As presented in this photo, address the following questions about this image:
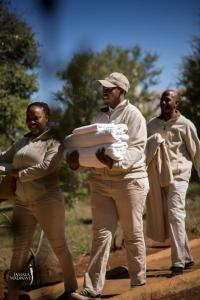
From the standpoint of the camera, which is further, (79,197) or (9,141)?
(79,197)

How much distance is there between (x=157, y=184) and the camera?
5.55m

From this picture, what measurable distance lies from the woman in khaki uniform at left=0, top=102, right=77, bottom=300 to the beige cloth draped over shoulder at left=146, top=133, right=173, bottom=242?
1.35 meters

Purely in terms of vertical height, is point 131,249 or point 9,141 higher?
point 9,141

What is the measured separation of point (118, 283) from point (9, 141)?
7.08 metres

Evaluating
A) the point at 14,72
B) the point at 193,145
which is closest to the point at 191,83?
the point at 14,72

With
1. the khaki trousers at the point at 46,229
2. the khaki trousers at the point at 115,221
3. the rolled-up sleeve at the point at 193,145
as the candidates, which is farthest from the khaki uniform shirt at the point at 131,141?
the rolled-up sleeve at the point at 193,145

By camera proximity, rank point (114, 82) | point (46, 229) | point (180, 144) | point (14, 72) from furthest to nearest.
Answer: point (14, 72), point (180, 144), point (46, 229), point (114, 82)

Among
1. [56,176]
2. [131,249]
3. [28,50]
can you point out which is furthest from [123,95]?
[28,50]

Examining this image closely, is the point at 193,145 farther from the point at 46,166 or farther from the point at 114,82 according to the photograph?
the point at 46,166

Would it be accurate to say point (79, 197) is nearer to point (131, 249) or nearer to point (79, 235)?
point (79, 235)

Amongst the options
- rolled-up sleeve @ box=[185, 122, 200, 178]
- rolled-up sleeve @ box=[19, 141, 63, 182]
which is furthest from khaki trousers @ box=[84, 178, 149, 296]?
rolled-up sleeve @ box=[185, 122, 200, 178]

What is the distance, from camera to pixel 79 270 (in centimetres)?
650

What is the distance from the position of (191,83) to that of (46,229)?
15679 mm

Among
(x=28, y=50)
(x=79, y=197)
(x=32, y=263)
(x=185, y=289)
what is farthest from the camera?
(x=79, y=197)
